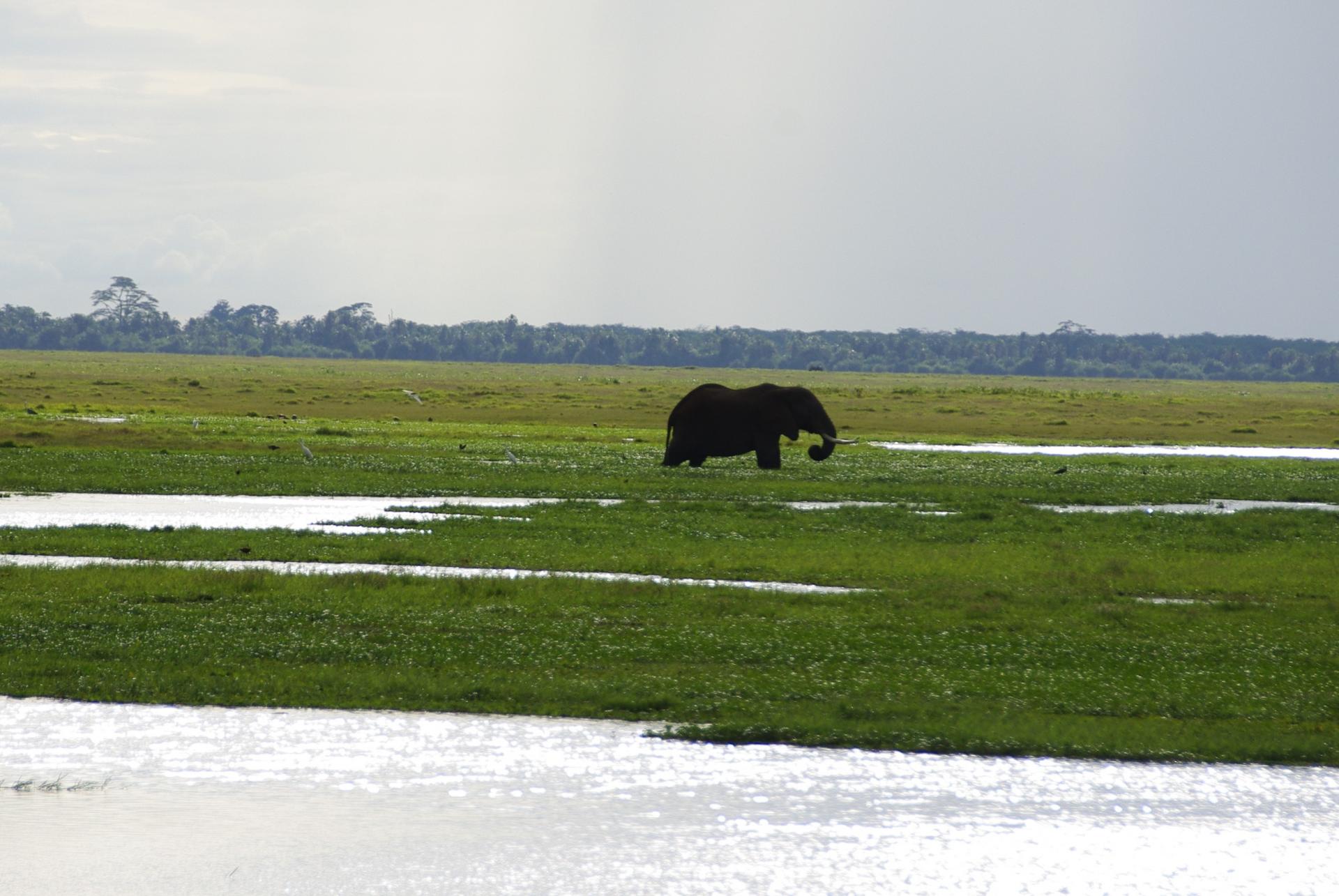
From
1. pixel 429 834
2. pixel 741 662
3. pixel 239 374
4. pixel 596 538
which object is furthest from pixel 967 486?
pixel 239 374

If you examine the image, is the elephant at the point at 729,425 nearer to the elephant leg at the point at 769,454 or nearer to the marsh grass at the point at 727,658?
the elephant leg at the point at 769,454

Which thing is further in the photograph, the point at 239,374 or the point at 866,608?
the point at 239,374

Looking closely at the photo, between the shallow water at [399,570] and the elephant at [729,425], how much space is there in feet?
64.4

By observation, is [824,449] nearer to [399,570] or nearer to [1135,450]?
[1135,450]

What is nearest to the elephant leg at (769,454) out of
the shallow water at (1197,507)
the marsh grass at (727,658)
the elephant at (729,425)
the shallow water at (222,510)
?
the elephant at (729,425)

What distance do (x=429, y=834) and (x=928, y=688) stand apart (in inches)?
231

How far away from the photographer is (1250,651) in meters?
16.0

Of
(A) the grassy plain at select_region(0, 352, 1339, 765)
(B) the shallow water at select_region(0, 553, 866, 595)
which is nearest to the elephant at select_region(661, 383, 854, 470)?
(A) the grassy plain at select_region(0, 352, 1339, 765)

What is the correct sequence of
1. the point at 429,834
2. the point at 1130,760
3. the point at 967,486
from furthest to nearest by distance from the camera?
the point at 967,486, the point at 1130,760, the point at 429,834

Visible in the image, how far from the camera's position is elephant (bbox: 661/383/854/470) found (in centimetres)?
4097

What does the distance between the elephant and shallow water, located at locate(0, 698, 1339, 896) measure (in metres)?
28.3

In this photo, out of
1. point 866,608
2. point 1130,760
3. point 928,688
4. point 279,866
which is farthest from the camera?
point 866,608

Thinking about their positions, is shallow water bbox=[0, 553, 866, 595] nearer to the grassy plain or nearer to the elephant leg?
the grassy plain

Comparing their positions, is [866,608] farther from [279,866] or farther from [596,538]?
[279,866]
